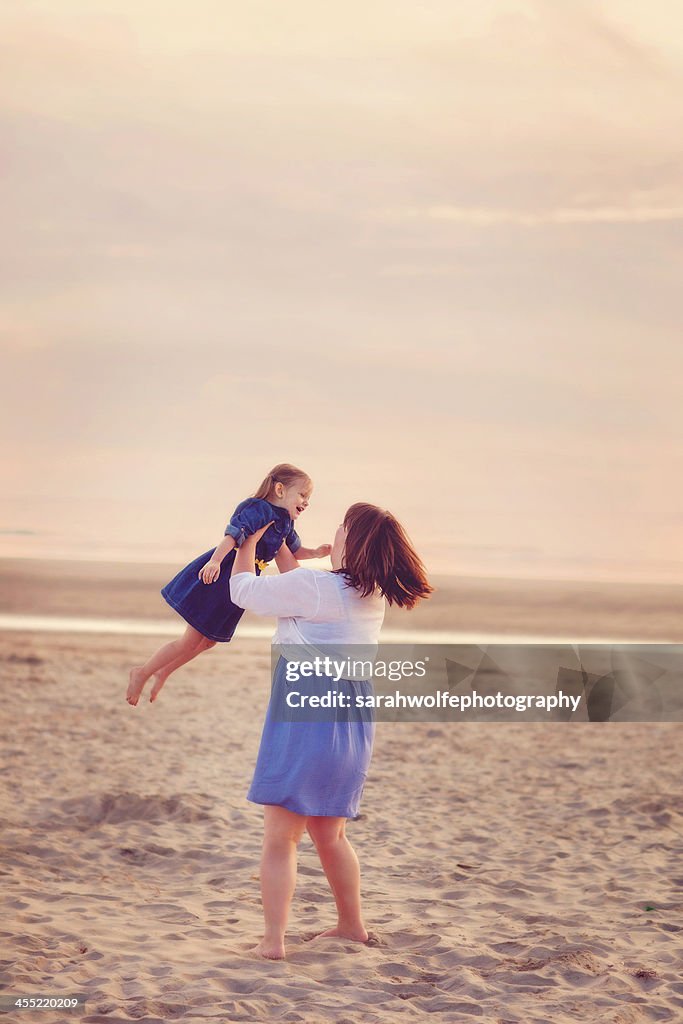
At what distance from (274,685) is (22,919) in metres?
1.96

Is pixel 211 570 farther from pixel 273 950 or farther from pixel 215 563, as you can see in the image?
pixel 273 950

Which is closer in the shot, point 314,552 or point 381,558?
point 381,558

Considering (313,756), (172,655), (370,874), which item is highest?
(172,655)

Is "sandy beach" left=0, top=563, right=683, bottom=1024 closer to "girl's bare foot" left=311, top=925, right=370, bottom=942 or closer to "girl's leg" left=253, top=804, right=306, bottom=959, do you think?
"girl's bare foot" left=311, top=925, right=370, bottom=942

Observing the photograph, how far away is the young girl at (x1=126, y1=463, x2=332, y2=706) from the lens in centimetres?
470

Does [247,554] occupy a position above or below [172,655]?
above

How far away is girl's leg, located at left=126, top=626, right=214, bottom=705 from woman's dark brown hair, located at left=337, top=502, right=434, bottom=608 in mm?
713

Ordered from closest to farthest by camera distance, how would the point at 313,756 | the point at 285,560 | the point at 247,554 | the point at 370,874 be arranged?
the point at 247,554 → the point at 313,756 → the point at 285,560 → the point at 370,874

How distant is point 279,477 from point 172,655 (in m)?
0.97

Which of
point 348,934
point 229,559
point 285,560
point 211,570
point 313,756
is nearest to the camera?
point 211,570

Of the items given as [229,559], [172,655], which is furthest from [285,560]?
[172,655]

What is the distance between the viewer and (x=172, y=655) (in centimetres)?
509

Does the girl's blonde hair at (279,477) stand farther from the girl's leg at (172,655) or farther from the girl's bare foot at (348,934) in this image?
the girl's bare foot at (348,934)

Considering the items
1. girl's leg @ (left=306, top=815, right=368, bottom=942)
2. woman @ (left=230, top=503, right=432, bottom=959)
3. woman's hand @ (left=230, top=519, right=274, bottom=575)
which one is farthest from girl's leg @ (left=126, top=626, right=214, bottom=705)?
girl's leg @ (left=306, top=815, right=368, bottom=942)
